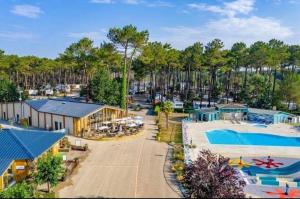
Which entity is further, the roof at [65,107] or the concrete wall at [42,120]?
the concrete wall at [42,120]

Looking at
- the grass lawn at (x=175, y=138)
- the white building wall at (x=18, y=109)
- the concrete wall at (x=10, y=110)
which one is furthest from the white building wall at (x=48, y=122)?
the grass lawn at (x=175, y=138)

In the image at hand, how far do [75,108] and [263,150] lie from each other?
71.0ft

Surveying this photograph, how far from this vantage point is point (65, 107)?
39688 mm

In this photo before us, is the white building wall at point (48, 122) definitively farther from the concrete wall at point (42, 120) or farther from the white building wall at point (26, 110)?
the white building wall at point (26, 110)

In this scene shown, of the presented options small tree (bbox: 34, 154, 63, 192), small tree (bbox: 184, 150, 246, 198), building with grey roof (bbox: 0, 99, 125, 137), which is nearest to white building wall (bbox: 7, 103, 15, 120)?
building with grey roof (bbox: 0, 99, 125, 137)

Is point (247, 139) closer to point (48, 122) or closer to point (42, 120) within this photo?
point (48, 122)

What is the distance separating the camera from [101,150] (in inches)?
1210

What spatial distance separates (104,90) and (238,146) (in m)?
24.8

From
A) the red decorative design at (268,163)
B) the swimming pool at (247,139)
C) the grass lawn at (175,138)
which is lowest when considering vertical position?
the red decorative design at (268,163)

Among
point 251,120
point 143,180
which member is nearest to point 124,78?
point 251,120

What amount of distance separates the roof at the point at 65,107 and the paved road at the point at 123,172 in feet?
16.9

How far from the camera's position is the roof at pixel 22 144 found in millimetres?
22812

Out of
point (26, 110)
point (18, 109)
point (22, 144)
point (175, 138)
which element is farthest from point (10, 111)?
point (175, 138)

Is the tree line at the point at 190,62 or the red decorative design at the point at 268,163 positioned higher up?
the tree line at the point at 190,62
